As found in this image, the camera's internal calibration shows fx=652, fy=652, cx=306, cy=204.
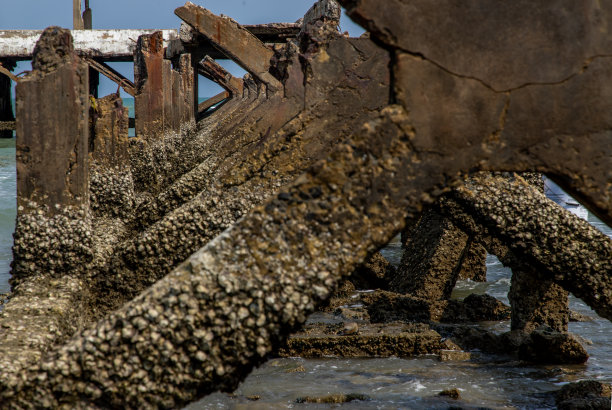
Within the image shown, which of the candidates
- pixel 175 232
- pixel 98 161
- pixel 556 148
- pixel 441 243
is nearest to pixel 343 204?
pixel 556 148

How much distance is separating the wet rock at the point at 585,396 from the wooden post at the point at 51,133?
3.45m

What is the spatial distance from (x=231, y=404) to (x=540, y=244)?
7.38ft

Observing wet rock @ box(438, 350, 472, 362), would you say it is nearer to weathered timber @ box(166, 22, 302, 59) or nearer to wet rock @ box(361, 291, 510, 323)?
wet rock @ box(361, 291, 510, 323)

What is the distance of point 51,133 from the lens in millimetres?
4262

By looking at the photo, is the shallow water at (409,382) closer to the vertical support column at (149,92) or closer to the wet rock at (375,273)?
the wet rock at (375,273)

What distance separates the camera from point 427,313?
21.1 ft

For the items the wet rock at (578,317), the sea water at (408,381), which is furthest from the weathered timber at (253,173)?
the wet rock at (578,317)

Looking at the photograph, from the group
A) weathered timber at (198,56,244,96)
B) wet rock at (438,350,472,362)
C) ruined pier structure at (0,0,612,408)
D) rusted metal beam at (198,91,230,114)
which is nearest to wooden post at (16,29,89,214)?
ruined pier structure at (0,0,612,408)

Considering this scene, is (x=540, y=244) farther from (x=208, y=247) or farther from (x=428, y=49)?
(x=208, y=247)

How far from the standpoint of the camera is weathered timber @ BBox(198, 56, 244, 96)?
19.9m

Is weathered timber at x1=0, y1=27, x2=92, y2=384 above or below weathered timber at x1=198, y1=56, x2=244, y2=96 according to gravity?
below

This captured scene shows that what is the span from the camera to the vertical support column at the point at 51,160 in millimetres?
4230

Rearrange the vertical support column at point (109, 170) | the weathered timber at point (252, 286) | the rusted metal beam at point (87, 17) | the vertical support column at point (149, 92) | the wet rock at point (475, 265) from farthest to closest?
the rusted metal beam at point (87, 17) → the vertical support column at point (149, 92) → the wet rock at point (475, 265) → the vertical support column at point (109, 170) → the weathered timber at point (252, 286)

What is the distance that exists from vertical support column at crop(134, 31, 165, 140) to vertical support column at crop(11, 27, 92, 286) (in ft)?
16.7
